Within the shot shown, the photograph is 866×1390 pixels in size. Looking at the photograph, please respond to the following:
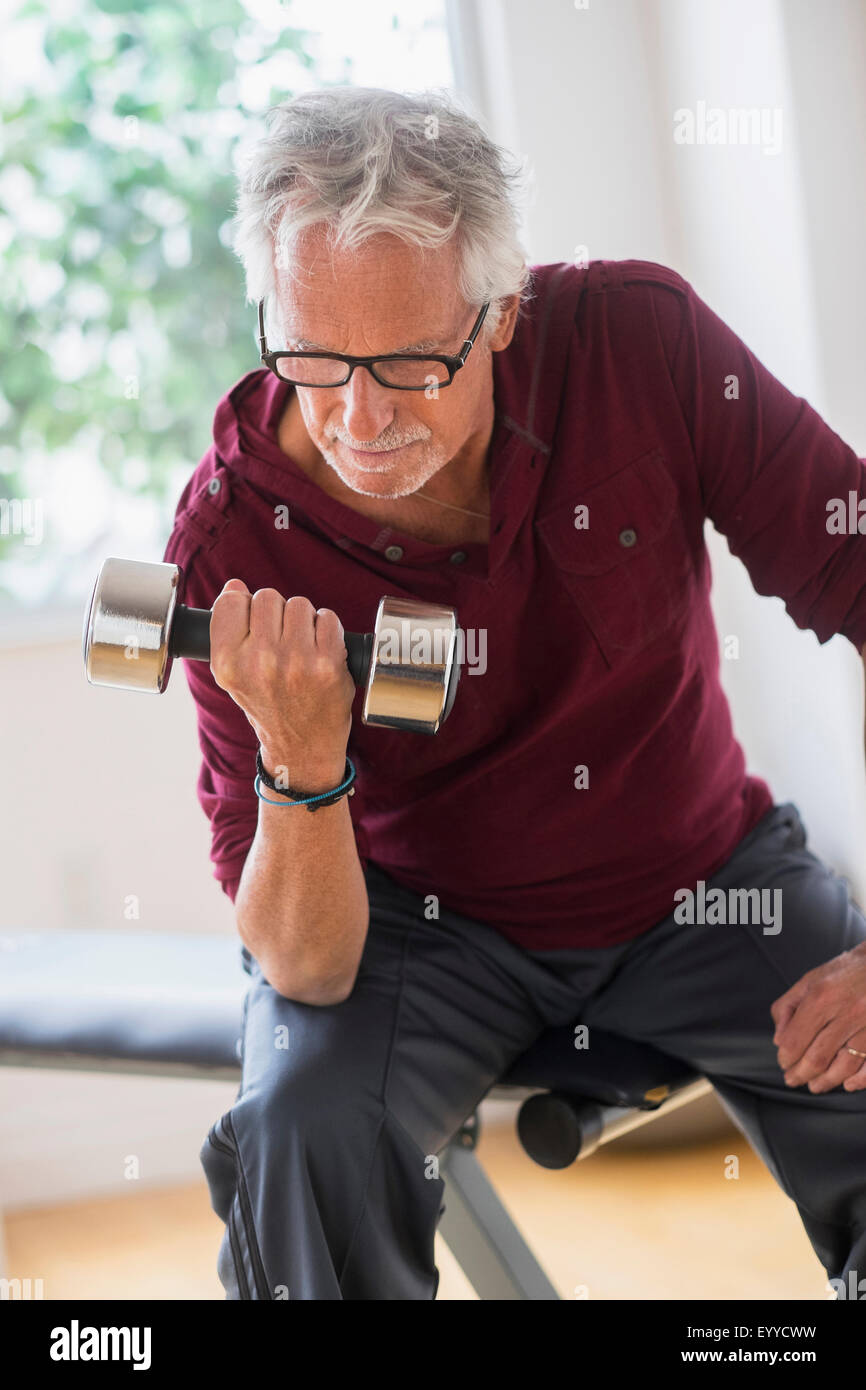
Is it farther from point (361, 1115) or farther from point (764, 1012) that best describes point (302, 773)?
point (764, 1012)

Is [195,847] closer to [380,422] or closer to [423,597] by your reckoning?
[423,597]

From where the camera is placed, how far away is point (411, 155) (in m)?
1.26

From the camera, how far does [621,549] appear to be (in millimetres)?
1450

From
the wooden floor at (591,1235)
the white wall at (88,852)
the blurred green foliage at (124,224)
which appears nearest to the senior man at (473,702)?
the wooden floor at (591,1235)

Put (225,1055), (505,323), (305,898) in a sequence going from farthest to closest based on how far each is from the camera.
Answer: (225,1055)
(505,323)
(305,898)

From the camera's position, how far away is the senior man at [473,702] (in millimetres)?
1226

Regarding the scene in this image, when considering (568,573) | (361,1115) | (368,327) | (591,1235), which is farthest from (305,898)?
(591,1235)

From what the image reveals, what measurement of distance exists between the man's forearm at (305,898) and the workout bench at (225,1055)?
256 mm

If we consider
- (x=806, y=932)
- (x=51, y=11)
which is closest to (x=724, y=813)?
(x=806, y=932)

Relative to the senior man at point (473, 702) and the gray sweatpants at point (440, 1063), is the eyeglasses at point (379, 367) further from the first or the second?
the gray sweatpants at point (440, 1063)

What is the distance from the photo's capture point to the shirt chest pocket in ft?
4.70

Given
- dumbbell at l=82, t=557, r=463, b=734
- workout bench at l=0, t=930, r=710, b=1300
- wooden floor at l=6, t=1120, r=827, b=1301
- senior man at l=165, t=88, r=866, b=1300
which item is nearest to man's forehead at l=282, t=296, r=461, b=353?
senior man at l=165, t=88, r=866, b=1300

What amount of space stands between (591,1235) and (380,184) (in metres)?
1.72

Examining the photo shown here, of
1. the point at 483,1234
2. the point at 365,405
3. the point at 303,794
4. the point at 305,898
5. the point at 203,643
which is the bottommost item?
the point at 483,1234
